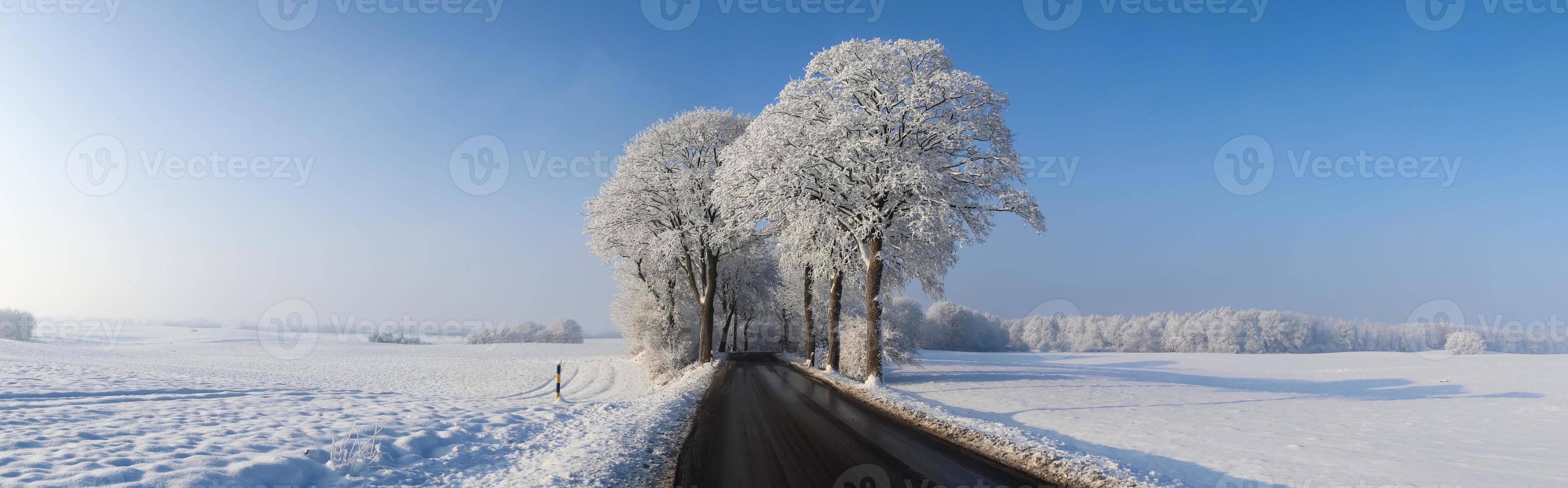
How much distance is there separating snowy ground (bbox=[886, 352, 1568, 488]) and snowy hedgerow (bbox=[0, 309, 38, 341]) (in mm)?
71217

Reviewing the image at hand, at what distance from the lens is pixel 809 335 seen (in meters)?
30.7

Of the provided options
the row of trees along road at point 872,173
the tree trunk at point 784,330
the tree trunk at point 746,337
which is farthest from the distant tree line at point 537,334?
the row of trees along road at point 872,173

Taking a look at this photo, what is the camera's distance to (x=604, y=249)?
2845 centimetres

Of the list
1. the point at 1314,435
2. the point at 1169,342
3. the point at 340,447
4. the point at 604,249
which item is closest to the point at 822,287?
the point at 604,249

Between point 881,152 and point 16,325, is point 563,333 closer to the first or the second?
point 16,325

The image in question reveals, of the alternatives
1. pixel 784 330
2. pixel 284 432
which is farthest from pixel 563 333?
pixel 284 432

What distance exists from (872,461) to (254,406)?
1217 centimetres

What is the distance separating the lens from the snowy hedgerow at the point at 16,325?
47344mm

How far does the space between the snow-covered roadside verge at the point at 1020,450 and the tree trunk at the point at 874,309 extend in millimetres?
4135

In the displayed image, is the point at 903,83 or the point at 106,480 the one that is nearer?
the point at 106,480

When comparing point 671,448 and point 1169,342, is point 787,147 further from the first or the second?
point 1169,342

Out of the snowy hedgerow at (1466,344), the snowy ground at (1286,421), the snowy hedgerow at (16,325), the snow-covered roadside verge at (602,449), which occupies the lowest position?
the snowy hedgerow at (1466,344)

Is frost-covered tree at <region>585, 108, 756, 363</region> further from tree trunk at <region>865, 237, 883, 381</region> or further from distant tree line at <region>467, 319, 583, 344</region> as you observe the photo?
distant tree line at <region>467, 319, 583, 344</region>

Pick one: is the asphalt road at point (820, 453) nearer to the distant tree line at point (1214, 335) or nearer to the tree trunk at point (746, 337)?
the tree trunk at point (746, 337)
